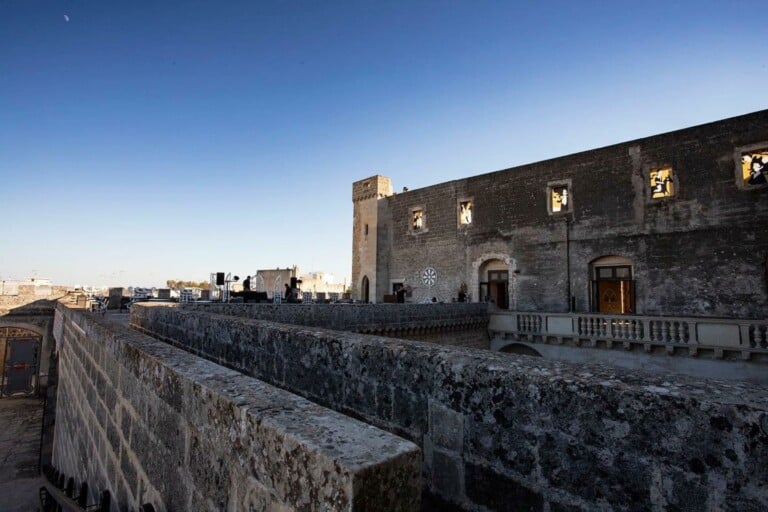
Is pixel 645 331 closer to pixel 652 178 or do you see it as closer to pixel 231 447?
pixel 652 178

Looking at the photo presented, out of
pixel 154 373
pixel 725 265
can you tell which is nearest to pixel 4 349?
pixel 154 373

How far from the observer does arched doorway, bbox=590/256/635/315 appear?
1593 cm

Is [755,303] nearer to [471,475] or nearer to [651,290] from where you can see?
[651,290]

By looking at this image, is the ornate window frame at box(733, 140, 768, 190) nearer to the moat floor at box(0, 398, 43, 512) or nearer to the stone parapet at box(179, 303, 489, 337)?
the stone parapet at box(179, 303, 489, 337)

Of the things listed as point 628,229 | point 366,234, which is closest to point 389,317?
point 628,229

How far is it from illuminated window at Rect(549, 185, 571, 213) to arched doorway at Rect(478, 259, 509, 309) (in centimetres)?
355

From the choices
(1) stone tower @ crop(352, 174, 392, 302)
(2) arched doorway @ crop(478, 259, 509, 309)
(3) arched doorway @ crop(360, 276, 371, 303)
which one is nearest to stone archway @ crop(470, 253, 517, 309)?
(2) arched doorway @ crop(478, 259, 509, 309)

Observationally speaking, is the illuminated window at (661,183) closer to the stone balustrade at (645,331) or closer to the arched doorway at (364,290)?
the stone balustrade at (645,331)

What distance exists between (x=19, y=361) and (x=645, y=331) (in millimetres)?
32465

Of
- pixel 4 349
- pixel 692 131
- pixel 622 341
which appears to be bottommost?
pixel 4 349

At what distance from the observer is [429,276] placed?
73.7 feet

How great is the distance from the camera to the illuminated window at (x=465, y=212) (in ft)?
69.7

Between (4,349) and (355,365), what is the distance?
30.7 metres

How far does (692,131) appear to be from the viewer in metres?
14.6
